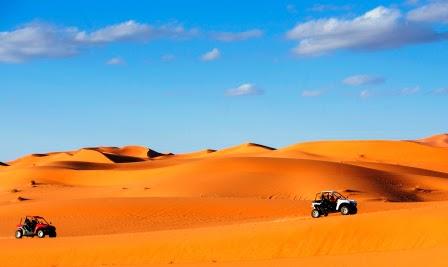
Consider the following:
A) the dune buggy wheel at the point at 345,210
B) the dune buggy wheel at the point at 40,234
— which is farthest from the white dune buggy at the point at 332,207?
the dune buggy wheel at the point at 40,234

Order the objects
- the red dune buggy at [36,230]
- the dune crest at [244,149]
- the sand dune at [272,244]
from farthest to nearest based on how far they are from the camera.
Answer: the dune crest at [244,149]
the red dune buggy at [36,230]
the sand dune at [272,244]

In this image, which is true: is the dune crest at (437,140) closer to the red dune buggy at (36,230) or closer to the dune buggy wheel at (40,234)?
the red dune buggy at (36,230)

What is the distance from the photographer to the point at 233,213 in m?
33.3

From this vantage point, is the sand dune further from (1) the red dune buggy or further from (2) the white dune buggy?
(1) the red dune buggy

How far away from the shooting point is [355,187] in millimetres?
43688

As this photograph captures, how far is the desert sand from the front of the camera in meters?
17.6

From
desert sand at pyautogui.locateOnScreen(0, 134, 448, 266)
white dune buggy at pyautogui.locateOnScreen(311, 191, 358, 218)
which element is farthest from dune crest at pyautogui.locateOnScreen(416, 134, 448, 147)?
white dune buggy at pyautogui.locateOnScreen(311, 191, 358, 218)

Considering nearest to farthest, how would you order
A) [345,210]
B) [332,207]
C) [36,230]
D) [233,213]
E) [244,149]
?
[345,210] → [332,207] → [36,230] → [233,213] → [244,149]

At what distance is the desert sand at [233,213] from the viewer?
17641mm

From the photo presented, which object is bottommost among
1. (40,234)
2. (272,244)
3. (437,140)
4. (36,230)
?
(40,234)

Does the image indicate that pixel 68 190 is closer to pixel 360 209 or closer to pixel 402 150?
pixel 360 209

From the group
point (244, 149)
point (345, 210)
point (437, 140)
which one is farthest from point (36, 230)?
point (437, 140)

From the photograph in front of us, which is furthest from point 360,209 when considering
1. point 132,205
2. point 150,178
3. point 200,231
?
point 150,178

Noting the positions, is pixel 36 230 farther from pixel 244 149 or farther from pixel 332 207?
pixel 244 149
